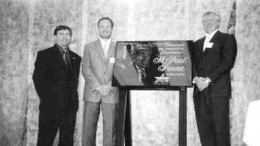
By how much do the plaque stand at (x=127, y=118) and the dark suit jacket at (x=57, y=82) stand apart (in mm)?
1199

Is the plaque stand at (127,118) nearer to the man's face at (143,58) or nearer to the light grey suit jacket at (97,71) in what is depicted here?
the man's face at (143,58)

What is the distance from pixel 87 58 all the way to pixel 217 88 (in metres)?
1.74

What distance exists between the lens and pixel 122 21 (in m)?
4.66

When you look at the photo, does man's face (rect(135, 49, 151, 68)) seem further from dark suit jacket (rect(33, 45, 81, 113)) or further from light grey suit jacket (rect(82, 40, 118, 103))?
dark suit jacket (rect(33, 45, 81, 113))

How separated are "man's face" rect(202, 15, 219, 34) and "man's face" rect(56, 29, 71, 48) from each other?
6.38 feet

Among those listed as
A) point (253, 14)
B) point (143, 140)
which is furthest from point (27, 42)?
point (253, 14)

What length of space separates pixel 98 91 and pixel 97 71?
0.28 metres

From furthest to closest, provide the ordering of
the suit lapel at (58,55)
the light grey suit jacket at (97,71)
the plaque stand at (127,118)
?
the suit lapel at (58,55) < the light grey suit jacket at (97,71) < the plaque stand at (127,118)

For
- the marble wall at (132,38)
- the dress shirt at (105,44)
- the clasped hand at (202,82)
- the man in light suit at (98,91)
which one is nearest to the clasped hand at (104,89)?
the man in light suit at (98,91)

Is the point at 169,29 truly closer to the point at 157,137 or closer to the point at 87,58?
the point at 87,58

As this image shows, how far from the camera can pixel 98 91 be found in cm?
418

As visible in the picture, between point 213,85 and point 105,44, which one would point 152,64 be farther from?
point 105,44

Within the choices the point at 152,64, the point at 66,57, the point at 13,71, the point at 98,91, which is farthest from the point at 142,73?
the point at 13,71

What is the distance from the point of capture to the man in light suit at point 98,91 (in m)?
4.14
